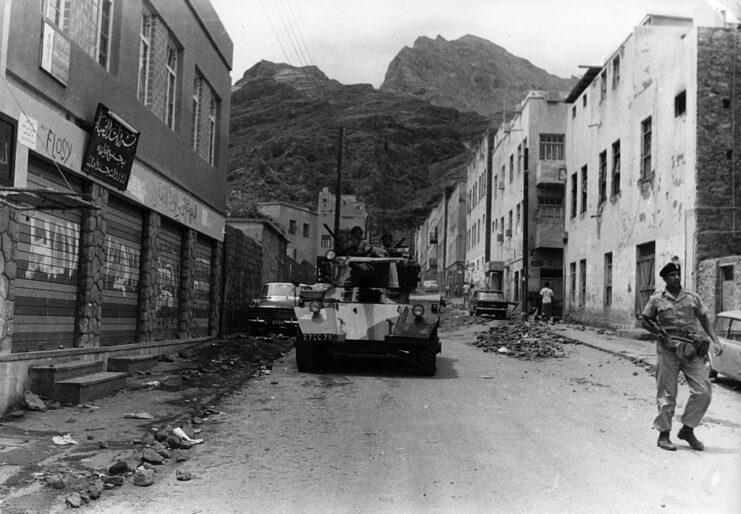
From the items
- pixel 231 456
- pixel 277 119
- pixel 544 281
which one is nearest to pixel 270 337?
pixel 231 456

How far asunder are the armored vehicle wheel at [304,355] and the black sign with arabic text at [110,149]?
12.7ft

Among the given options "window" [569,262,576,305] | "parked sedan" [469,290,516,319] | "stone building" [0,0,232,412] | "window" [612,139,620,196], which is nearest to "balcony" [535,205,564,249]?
"parked sedan" [469,290,516,319]

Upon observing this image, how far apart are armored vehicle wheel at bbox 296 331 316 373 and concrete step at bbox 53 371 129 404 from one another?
347 centimetres

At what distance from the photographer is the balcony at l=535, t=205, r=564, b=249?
31.0m

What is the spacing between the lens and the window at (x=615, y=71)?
20750 mm

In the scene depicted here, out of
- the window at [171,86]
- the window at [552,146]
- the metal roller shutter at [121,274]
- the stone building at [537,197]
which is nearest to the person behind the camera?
the metal roller shutter at [121,274]

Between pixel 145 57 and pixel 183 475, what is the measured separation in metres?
9.32

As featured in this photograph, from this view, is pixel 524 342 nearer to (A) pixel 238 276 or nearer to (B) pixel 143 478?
(A) pixel 238 276

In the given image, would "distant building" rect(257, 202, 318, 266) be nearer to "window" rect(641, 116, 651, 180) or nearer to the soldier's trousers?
"window" rect(641, 116, 651, 180)

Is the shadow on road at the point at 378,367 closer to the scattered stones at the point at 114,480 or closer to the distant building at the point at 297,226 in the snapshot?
the scattered stones at the point at 114,480

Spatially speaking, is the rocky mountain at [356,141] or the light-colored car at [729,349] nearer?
the light-colored car at [729,349]

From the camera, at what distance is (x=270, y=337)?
18656 mm

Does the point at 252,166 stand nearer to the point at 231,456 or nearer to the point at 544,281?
the point at 544,281

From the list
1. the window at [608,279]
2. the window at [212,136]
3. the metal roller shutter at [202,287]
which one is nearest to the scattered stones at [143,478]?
the metal roller shutter at [202,287]
